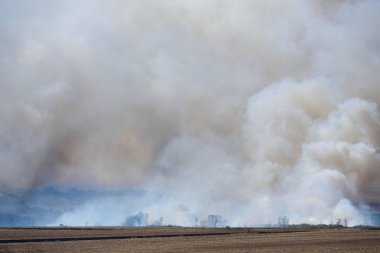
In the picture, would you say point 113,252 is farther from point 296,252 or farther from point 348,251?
point 348,251

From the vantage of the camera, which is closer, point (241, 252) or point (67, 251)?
point (241, 252)

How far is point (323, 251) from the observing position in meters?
82.6

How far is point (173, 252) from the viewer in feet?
278

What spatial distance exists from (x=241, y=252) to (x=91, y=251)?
2605 cm

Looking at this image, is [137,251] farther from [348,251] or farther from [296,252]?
[348,251]

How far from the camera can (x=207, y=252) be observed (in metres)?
83.9

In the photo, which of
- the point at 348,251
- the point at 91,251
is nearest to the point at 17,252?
the point at 91,251

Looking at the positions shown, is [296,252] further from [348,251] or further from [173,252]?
[173,252]

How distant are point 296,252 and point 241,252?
28.9 ft

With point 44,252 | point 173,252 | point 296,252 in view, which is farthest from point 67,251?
point 296,252

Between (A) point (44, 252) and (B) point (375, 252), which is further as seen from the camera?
(A) point (44, 252)

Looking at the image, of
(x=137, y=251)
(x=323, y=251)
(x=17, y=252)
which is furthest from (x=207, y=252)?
(x=17, y=252)

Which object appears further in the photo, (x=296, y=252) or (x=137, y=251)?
(x=137, y=251)

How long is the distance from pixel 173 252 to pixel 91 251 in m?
14.5
